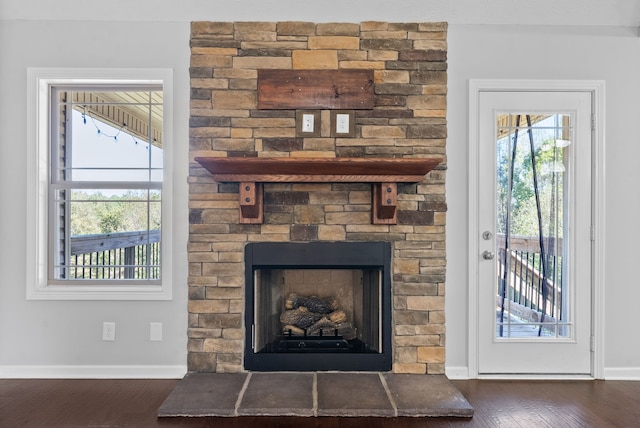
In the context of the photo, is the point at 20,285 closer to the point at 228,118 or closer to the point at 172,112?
the point at 172,112

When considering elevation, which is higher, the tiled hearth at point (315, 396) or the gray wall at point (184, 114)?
the gray wall at point (184, 114)

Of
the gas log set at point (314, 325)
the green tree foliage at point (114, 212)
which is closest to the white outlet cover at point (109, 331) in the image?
the green tree foliage at point (114, 212)

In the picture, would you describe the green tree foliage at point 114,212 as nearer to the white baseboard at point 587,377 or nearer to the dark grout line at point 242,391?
the dark grout line at point 242,391

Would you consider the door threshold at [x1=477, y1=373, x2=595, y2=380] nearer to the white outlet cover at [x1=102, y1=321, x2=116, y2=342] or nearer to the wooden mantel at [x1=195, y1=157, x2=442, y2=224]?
the wooden mantel at [x1=195, y1=157, x2=442, y2=224]

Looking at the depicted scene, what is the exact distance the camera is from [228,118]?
2559 mm

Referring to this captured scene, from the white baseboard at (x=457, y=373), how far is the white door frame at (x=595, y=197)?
1.0 inches

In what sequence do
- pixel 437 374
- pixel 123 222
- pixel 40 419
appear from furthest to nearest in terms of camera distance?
pixel 123 222, pixel 437 374, pixel 40 419

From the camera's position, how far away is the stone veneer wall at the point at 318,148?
255cm

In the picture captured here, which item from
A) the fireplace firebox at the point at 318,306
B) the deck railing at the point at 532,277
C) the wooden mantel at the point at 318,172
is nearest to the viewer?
the wooden mantel at the point at 318,172

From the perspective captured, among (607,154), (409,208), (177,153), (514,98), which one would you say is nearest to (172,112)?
(177,153)

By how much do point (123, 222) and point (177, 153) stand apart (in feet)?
2.15

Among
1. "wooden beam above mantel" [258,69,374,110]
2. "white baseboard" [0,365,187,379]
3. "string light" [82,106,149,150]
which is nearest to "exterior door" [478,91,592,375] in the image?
"wooden beam above mantel" [258,69,374,110]

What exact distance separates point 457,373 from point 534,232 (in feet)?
3.57

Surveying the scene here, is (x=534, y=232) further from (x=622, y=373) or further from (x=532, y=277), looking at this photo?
(x=622, y=373)
